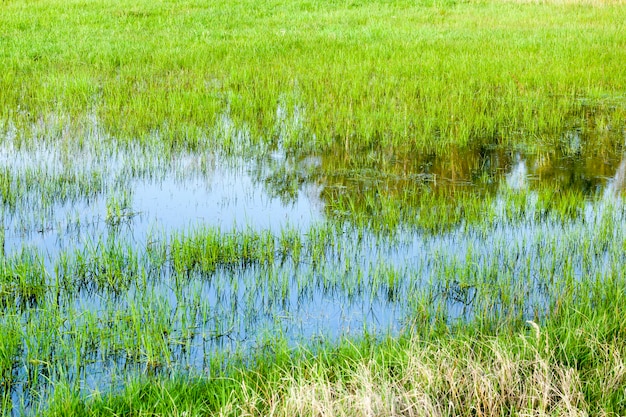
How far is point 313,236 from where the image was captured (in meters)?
4.96

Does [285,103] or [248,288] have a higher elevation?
[285,103]

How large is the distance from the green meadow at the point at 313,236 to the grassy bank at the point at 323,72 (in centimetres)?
6

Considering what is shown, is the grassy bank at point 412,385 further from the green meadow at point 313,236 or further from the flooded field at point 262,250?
the flooded field at point 262,250

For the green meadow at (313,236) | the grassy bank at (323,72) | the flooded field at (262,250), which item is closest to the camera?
the green meadow at (313,236)

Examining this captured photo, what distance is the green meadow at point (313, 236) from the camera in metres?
3.10

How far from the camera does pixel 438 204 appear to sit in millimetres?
5715

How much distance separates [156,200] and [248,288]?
187 cm

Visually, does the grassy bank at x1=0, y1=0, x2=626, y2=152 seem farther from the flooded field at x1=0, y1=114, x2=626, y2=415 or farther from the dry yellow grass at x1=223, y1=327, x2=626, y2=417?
the dry yellow grass at x1=223, y1=327, x2=626, y2=417

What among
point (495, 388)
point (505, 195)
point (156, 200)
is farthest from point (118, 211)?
point (495, 388)

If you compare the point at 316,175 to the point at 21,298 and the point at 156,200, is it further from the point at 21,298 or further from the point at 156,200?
Result: the point at 21,298

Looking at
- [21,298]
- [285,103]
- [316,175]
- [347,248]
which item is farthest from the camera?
[285,103]

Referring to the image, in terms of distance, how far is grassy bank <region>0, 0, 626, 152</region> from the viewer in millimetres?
8086

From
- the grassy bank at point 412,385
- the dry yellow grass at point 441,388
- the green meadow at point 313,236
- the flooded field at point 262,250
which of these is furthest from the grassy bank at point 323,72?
the dry yellow grass at point 441,388

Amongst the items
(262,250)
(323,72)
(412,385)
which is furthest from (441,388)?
(323,72)
